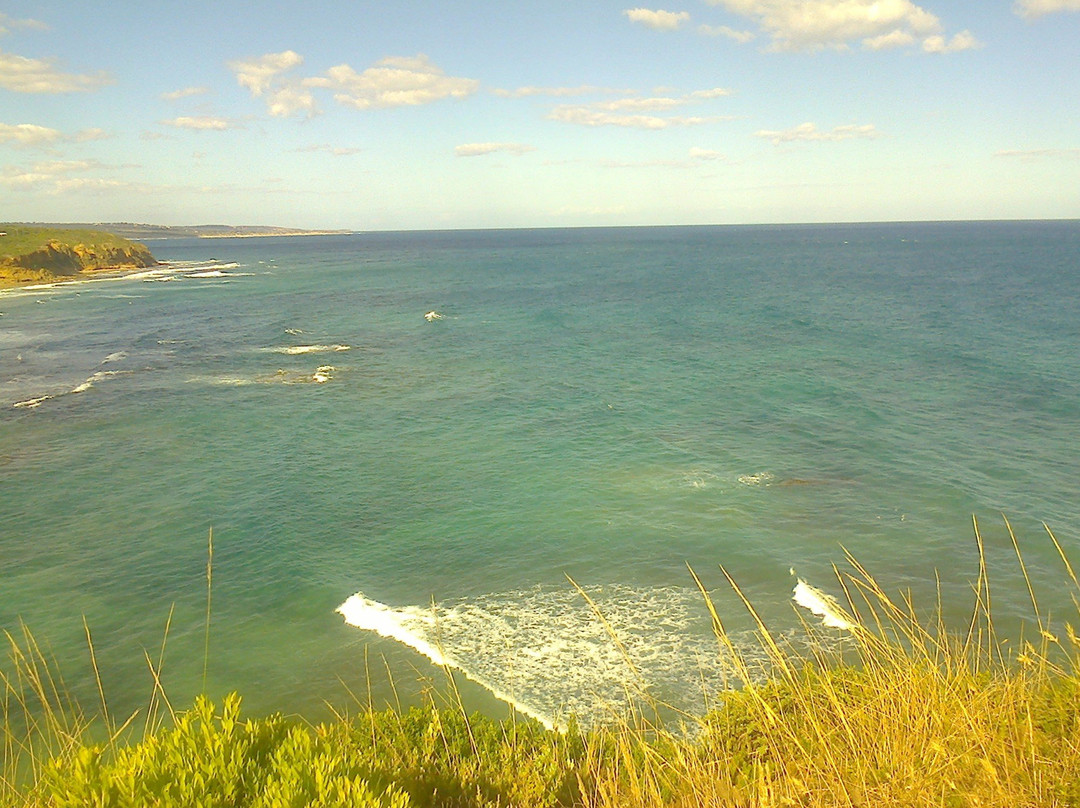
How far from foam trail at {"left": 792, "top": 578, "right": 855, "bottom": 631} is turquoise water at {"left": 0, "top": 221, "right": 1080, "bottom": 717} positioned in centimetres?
44

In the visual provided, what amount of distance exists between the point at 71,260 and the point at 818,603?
133693 millimetres

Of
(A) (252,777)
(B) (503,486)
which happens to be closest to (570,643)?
(B) (503,486)

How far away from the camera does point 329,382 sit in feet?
154

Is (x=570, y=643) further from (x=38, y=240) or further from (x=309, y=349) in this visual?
(x=38, y=240)

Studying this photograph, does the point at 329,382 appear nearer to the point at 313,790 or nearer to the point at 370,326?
the point at 370,326

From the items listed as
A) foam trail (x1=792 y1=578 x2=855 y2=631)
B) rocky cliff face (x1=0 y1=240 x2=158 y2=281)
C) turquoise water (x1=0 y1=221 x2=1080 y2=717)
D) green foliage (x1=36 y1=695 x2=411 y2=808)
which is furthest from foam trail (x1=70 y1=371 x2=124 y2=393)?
rocky cliff face (x1=0 y1=240 x2=158 y2=281)

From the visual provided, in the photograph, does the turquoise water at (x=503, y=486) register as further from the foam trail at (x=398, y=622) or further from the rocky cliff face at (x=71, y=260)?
the rocky cliff face at (x=71, y=260)

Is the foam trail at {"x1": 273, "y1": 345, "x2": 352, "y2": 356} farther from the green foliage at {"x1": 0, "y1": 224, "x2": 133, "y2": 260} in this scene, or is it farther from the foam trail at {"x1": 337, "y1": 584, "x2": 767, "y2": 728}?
the green foliage at {"x1": 0, "y1": 224, "x2": 133, "y2": 260}

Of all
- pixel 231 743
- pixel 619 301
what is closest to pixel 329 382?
pixel 231 743

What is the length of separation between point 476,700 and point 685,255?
16592 centimetres

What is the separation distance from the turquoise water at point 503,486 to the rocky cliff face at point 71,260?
4963 cm

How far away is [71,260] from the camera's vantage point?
117562mm

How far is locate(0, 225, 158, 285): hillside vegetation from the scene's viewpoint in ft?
340

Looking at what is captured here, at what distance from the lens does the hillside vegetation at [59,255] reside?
103562 mm
